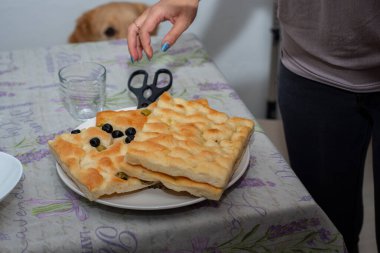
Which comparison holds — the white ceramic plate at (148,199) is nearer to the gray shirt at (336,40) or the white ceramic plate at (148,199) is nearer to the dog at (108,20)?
the gray shirt at (336,40)

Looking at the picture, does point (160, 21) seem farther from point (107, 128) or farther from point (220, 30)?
point (220, 30)

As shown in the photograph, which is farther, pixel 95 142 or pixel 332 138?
pixel 332 138

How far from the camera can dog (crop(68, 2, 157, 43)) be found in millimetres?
1882

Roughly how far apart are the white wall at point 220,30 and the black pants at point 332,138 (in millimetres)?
842

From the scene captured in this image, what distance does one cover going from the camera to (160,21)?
3.73 feet

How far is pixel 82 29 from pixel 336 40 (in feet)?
3.86

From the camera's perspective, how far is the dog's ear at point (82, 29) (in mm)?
1898

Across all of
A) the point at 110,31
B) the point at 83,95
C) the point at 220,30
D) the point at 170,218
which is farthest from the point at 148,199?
the point at 220,30

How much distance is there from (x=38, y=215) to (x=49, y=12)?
1.28m

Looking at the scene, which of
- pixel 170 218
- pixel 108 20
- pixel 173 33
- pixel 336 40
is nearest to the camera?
pixel 170 218

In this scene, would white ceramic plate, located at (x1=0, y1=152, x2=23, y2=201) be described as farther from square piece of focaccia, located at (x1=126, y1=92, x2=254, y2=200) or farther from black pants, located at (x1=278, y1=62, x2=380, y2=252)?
black pants, located at (x1=278, y1=62, x2=380, y2=252)

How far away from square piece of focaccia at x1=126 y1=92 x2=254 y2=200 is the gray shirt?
286 mm

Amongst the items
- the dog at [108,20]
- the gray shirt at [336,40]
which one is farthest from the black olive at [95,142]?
the dog at [108,20]

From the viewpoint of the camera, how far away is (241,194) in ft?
2.65
